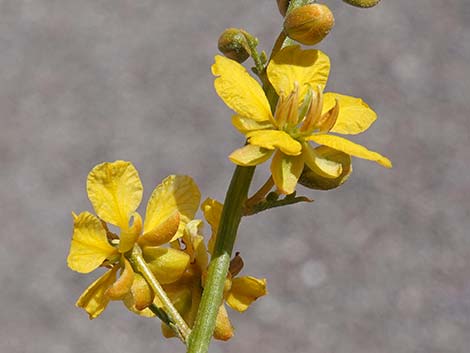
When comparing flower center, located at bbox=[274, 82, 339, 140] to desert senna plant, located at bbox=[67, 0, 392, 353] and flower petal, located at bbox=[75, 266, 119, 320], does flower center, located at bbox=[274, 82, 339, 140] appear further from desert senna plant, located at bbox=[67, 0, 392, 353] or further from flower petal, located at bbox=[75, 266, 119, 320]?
flower petal, located at bbox=[75, 266, 119, 320]

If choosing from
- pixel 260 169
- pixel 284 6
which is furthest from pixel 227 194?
pixel 260 169

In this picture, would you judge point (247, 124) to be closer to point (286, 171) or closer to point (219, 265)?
point (286, 171)

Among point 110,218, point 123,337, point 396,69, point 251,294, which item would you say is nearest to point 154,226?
point 110,218

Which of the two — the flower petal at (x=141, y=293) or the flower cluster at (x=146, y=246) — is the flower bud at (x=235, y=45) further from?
the flower petal at (x=141, y=293)

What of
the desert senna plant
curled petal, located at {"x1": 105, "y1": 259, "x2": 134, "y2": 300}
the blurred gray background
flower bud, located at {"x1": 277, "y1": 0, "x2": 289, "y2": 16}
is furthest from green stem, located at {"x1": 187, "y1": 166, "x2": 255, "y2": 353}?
the blurred gray background

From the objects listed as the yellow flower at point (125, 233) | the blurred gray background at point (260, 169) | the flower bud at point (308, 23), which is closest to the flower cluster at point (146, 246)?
the yellow flower at point (125, 233)

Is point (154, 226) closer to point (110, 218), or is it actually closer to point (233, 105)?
point (110, 218)
